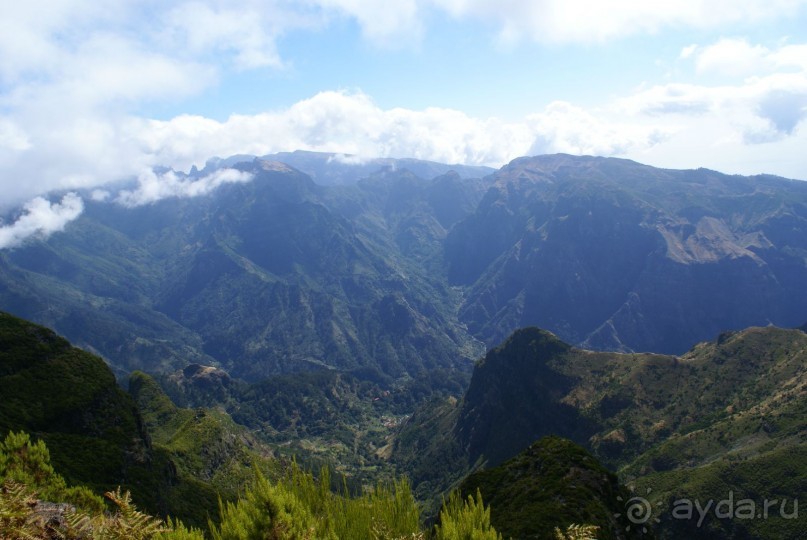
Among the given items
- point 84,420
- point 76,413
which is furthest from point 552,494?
point 76,413

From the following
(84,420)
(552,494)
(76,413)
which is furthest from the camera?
(84,420)

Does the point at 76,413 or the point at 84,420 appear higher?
the point at 76,413

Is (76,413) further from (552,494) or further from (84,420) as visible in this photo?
(552,494)

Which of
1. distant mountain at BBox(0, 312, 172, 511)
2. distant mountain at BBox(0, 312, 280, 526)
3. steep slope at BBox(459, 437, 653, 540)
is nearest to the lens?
steep slope at BBox(459, 437, 653, 540)

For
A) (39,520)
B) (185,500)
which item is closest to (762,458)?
(185,500)

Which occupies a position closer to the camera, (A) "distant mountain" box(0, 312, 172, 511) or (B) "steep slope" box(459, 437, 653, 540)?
(B) "steep slope" box(459, 437, 653, 540)

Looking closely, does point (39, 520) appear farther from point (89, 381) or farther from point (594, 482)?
point (89, 381)

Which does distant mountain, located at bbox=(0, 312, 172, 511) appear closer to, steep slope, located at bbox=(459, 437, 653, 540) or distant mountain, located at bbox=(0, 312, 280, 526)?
distant mountain, located at bbox=(0, 312, 280, 526)

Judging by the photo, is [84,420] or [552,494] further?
[84,420]

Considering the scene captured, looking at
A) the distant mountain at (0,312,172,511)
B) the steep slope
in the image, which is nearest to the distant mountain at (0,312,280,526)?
the distant mountain at (0,312,172,511)

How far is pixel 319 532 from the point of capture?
70.5ft

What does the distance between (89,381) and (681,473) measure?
19998 centimetres

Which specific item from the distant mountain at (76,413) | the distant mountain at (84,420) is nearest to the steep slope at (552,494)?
the distant mountain at (84,420)

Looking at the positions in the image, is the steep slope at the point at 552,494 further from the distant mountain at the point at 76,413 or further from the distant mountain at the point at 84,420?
the distant mountain at the point at 76,413
